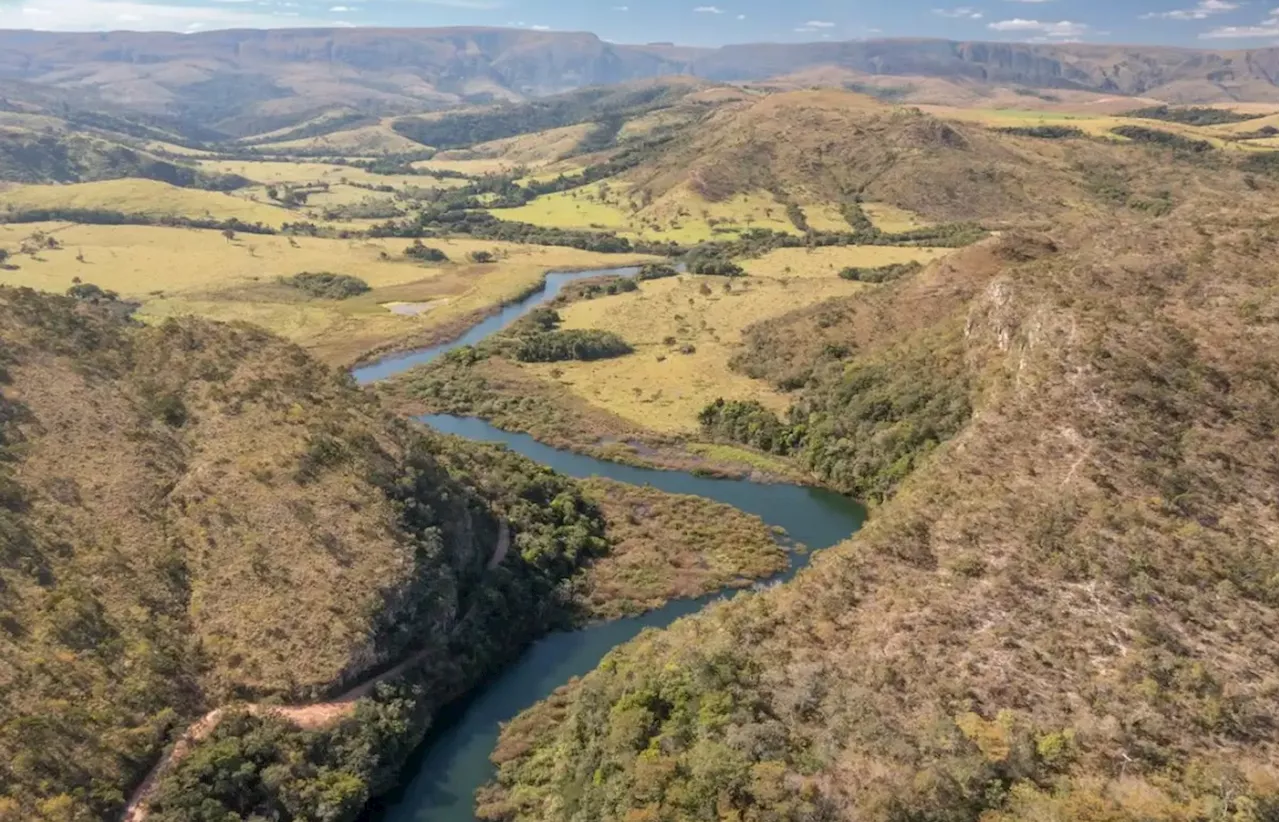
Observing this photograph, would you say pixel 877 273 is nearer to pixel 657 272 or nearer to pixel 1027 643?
pixel 657 272

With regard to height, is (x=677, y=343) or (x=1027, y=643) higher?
(x=1027, y=643)

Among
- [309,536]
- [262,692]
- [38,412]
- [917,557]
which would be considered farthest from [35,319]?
[917,557]

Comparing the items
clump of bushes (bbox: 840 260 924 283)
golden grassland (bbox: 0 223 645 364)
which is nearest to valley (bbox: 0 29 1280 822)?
clump of bushes (bbox: 840 260 924 283)

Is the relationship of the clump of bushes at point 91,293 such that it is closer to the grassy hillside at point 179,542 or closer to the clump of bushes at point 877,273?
the grassy hillside at point 179,542

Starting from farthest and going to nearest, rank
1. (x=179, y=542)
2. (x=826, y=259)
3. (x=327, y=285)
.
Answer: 1. (x=826, y=259)
2. (x=327, y=285)
3. (x=179, y=542)

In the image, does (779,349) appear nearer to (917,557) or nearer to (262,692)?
(917,557)

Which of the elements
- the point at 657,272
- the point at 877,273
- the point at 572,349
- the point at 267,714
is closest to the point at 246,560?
the point at 267,714
